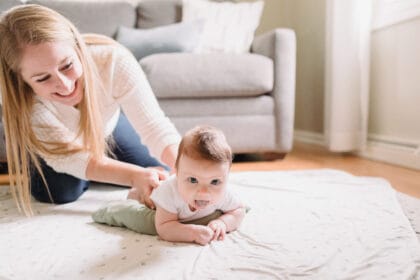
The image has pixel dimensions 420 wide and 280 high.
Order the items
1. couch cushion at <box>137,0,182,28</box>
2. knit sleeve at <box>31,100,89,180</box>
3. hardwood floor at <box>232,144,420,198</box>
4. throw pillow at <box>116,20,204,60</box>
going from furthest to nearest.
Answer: couch cushion at <box>137,0,182,28</box> → throw pillow at <box>116,20,204,60</box> → hardwood floor at <box>232,144,420,198</box> → knit sleeve at <box>31,100,89,180</box>

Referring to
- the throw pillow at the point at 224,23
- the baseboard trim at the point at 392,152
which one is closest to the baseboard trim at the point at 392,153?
the baseboard trim at the point at 392,152

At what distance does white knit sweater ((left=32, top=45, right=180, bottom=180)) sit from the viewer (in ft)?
3.53

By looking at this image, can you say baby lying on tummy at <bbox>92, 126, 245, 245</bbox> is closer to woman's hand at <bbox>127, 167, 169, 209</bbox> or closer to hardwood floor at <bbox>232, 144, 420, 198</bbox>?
woman's hand at <bbox>127, 167, 169, 209</bbox>

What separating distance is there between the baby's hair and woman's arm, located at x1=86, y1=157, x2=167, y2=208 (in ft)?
0.74

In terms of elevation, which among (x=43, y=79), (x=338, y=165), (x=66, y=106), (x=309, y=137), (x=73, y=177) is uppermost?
(x=43, y=79)

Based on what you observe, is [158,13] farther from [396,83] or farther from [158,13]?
[396,83]

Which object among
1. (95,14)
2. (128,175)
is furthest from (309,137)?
(128,175)

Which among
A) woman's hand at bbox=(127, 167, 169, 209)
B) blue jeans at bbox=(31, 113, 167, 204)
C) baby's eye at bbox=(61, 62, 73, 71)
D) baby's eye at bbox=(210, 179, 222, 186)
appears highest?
baby's eye at bbox=(61, 62, 73, 71)

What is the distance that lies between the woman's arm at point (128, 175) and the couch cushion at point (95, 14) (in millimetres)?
1464

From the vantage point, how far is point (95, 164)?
3.40ft

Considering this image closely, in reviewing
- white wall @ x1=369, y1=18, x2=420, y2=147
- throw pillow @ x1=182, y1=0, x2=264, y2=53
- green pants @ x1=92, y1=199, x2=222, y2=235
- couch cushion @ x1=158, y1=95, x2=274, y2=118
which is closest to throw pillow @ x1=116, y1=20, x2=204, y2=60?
throw pillow @ x1=182, y1=0, x2=264, y2=53

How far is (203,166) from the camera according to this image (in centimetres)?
73

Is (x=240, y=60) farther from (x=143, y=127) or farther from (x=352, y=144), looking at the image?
(x=143, y=127)

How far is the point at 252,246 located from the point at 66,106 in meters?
0.61
